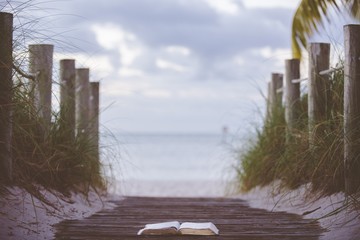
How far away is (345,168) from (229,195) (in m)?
3.34

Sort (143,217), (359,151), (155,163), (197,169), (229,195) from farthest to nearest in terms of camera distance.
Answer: (155,163) → (197,169) → (229,195) → (143,217) → (359,151)

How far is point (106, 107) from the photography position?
7195 mm

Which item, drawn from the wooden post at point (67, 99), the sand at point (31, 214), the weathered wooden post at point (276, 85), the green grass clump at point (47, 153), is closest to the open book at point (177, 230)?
the sand at point (31, 214)

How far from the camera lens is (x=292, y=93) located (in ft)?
24.3

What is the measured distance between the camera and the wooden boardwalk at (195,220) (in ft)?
14.6

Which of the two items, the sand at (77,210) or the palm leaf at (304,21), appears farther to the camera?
the palm leaf at (304,21)

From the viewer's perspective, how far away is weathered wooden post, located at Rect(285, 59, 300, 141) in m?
7.20

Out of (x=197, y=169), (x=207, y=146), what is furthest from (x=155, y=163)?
(x=207, y=146)

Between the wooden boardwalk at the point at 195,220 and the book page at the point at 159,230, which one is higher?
the book page at the point at 159,230

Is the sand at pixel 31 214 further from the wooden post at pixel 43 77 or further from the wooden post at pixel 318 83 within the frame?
the wooden post at pixel 318 83

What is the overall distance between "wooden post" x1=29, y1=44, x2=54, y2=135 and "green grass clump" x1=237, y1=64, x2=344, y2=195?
2.02 metres

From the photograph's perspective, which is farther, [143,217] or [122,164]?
[122,164]

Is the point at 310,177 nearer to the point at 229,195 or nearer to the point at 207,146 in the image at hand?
the point at 229,195

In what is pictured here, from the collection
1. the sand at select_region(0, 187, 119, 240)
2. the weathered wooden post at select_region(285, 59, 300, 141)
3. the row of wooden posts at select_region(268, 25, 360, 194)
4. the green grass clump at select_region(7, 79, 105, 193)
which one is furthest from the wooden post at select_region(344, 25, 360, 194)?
the green grass clump at select_region(7, 79, 105, 193)
